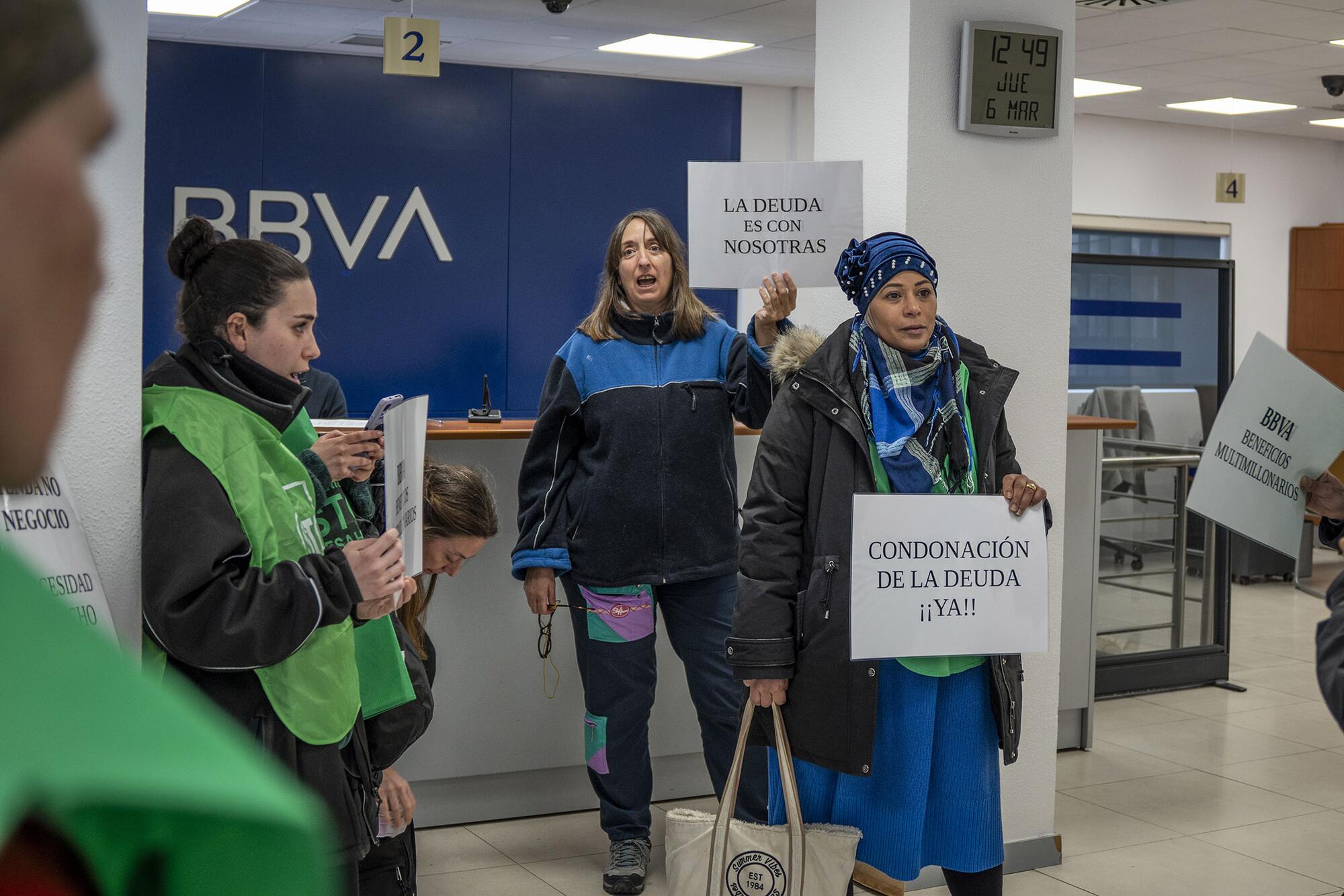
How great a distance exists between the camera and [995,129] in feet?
10.6

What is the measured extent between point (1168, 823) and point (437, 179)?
215 inches

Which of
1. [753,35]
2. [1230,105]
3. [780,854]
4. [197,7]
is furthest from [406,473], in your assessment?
[1230,105]

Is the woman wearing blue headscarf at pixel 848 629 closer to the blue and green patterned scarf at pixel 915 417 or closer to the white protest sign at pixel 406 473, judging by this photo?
the blue and green patterned scarf at pixel 915 417

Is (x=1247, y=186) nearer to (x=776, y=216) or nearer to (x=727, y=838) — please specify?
(x=776, y=216)

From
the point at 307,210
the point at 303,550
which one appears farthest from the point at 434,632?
the point at 307,210

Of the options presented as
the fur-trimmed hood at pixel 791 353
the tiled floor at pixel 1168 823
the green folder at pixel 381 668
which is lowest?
the tiled floor at pixel 1168 823

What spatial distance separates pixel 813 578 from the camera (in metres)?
2.46

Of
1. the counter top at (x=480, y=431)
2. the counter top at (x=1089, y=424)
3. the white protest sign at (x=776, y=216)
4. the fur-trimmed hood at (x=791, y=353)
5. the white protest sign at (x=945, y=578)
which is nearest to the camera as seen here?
the white protest sign at (x=945, y=578)

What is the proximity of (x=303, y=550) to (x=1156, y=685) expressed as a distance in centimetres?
472

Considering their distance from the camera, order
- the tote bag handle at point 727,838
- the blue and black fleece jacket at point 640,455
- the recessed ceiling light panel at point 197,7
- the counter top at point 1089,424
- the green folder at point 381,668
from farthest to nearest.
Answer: the recessed ceiling light panel at point 197,7 < the counter top at point 1089,424 < the blue and black fleece jacket at point 640,455 < the tote bag handle at point 727,838 < the green folder at point 381,668

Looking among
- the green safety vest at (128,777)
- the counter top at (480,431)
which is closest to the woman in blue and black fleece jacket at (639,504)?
the counter top at (480,431)

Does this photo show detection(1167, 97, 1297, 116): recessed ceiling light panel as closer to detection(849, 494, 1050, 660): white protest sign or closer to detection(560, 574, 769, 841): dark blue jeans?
detection(560, 574, 769, 841): dark blue jeans

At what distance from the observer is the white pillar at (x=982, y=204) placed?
3.15 m

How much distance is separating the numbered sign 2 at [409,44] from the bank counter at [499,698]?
1123mm
